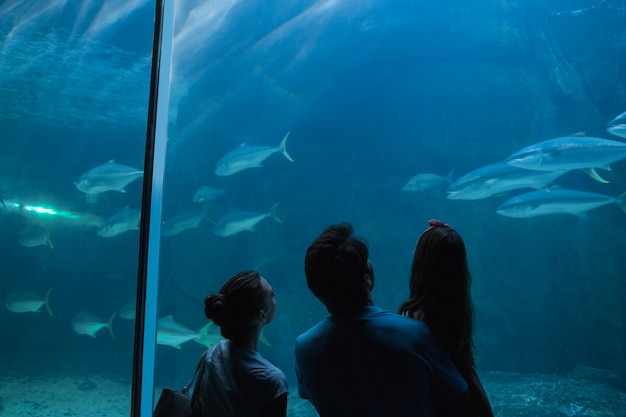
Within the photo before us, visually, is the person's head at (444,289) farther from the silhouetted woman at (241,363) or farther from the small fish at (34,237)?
the small fish at (34,237)

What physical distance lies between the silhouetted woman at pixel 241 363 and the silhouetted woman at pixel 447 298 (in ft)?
1.47

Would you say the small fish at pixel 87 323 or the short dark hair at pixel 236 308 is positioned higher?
the short dark hair at pixel 236 308

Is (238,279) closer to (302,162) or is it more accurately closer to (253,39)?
(302,162)

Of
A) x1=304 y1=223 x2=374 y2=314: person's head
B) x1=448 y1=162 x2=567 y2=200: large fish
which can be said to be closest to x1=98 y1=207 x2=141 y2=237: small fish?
x1=448 y1=162 x2=567 y2=200: large fish

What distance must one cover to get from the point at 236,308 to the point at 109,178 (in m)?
4.80

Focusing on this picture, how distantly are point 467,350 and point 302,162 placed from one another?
898 centimetres

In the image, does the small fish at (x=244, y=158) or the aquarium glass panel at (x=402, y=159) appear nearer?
the small fish at (x=244, y=158)

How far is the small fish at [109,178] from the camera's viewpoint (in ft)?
18.3

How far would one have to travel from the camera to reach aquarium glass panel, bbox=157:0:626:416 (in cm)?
747

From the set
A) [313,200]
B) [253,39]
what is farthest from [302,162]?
[253,39]

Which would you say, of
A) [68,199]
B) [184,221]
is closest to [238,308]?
[184,221]

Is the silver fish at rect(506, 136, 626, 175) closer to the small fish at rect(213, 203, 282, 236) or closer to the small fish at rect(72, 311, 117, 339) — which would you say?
the small fish at rect(213, 203, 282, 236)

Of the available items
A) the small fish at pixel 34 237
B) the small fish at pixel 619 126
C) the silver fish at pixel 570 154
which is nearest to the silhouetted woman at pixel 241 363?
the silver fish at pixel 570 154

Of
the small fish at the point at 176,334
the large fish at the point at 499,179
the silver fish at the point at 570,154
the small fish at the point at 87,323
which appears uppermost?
the silver fish at the point at 570,154
